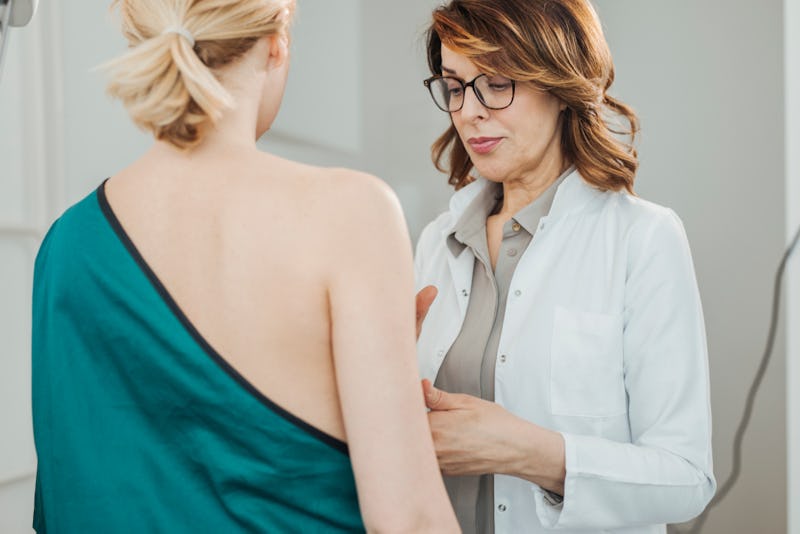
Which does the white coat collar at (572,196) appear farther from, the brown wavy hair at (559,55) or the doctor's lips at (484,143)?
the doctor's lips at (484,143)

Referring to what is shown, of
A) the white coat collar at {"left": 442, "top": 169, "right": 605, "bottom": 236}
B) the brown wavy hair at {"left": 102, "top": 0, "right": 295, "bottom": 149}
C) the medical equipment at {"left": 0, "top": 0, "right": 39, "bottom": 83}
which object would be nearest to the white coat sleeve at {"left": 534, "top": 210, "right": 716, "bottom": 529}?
the white coat collar at {"left": 442, "top": 169, "right": 605, "bottom": 236}

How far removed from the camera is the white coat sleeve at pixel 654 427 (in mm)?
1188

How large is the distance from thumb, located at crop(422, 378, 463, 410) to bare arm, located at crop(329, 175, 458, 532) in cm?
33

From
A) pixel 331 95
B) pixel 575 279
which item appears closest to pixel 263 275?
pixel 575 279

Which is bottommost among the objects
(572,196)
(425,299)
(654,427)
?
(654,427)

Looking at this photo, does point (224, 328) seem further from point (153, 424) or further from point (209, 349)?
point (153, 424)

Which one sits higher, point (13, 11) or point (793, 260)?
point (13, 11)

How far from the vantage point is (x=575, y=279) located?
1348mm

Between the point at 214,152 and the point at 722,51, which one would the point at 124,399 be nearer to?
the point at 214,152

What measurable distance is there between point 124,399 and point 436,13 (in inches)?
38.3

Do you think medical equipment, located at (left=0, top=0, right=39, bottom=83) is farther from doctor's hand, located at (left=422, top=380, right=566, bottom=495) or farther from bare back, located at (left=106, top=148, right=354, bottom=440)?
doctor's hand, located at (left=422, top=380, right=566, bottom=495)

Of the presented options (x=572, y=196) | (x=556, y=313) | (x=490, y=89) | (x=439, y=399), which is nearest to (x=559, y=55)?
(x=490, y=89)

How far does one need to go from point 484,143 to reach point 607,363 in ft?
1.48

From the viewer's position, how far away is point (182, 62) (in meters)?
0.73
